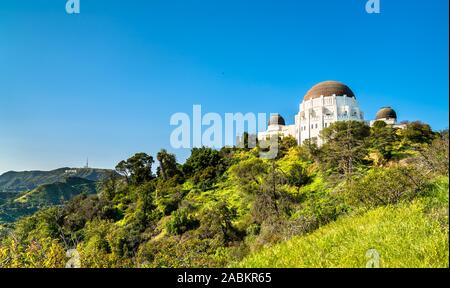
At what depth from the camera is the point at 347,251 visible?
4312mm

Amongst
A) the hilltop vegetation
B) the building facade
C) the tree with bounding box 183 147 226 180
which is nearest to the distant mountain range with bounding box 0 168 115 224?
the tree with bounding box 183 147 226 180

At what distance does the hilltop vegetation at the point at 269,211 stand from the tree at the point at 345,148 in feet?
0.38

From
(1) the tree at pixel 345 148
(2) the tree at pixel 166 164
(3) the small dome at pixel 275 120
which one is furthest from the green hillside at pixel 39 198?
(1) the tree at pixel 345 148

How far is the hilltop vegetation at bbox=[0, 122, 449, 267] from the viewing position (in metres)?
4.74

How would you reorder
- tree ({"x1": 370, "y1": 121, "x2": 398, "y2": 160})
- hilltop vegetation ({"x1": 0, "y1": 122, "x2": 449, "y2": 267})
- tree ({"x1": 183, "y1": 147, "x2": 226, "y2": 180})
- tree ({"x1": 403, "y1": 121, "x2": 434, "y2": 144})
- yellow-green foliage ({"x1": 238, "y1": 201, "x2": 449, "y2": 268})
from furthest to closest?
tree ({"x1": 183, "y1": 147, "x2": 226, "y2": 180}), tree ({"x1": 403, "y1": 121, "x2": 434, "y2": 144}), tree ({"x1": 370, "y1": 121, "x2": 398, "y2": 160}), hilltop vegetation ({"x1": 0, "y1": 122, "x2": 449, "y2": 267}), yellow-green foliage ({"x1": 238, "y1": 201, "x2": 449, "y2": 268})

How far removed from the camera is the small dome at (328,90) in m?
46.1

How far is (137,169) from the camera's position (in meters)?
46.3

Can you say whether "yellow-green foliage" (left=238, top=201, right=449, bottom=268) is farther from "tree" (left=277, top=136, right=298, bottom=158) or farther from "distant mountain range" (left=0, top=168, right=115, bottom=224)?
"distant mountain range" (left=0, top=168, right=115, bottom=224)

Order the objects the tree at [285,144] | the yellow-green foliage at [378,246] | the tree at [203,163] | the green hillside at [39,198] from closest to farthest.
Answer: the yellow-green foliage at [378,246]
the tree at [203,163]
the tree at [285,144]
the green hillside at [39,198]

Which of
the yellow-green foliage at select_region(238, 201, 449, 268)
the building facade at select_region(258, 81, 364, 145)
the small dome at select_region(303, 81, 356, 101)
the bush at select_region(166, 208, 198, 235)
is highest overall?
the small dome at select_region(303, 81, 356, 101)

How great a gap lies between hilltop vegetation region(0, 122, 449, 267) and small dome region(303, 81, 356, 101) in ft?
26.2

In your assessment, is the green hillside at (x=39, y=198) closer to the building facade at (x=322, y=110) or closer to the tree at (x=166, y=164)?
the tree at (x=166, y=164)

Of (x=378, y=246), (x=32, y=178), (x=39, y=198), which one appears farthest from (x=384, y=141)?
(x=32, y=178)

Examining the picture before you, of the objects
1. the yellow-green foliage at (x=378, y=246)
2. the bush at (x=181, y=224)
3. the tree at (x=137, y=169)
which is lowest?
the bush at (x=181, y=224)
